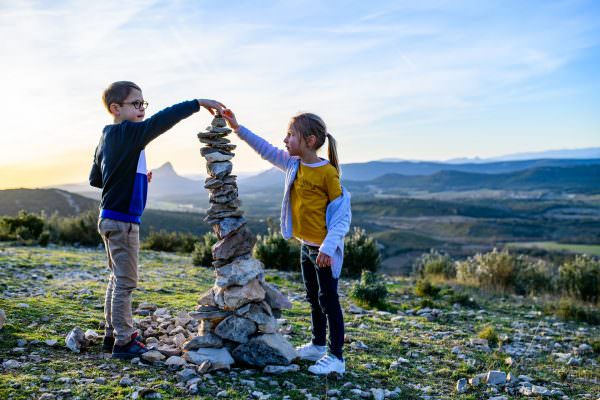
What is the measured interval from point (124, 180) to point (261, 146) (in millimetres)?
1434

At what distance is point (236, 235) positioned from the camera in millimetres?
4918

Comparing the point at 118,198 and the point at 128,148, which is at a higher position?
the point at 128,148

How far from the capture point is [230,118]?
16.1 feet

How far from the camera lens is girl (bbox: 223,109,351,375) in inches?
175

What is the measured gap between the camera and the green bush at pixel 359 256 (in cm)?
1301

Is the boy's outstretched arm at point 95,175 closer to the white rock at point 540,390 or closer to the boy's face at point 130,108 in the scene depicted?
the boy's face at point 130,108

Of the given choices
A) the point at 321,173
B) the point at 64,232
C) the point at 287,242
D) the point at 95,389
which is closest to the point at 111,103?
the point at 321,173

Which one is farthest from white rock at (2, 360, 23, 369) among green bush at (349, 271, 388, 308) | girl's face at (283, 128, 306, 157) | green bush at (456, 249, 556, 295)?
green bush at (456, 249, 556, 295)

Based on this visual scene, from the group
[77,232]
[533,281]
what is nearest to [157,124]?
[533,281]

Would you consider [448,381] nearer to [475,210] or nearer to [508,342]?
[508,342]

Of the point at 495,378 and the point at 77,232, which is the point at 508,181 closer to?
the point at 77,232

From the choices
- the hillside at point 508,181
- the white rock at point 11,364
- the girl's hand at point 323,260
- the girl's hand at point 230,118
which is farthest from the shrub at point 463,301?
the hillside at point 508,181

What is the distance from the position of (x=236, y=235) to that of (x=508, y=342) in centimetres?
454

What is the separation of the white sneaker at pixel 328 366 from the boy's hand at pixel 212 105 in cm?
262
